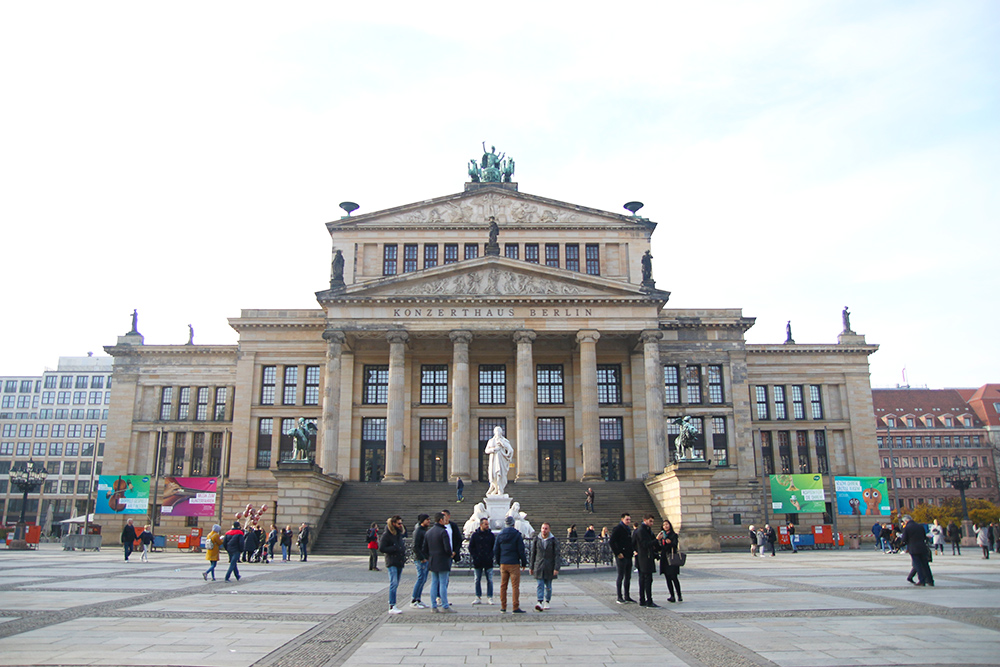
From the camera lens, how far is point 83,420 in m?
118

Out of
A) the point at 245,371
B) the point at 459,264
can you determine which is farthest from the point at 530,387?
the point at 245,371

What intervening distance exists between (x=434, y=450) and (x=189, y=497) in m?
17.7

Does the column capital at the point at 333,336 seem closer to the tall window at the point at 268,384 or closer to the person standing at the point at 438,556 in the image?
the tall window at the point at 268,384

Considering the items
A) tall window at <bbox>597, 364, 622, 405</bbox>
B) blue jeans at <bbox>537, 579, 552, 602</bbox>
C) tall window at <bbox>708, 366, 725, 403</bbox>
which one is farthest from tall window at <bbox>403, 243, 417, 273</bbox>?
blue jeans at <bbox>537, 579, 552, 602</bbox>

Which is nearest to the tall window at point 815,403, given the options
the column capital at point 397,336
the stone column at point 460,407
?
the stone column at point 460,407

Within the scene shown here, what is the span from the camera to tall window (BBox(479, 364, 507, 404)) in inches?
2127

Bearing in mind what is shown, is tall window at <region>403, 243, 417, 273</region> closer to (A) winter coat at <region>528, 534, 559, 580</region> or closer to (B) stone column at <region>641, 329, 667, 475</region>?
(B) stone column at <region>641, 329, 667, 475</region>

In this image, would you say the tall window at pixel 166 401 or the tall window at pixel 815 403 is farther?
the tall window at pixel 815 403

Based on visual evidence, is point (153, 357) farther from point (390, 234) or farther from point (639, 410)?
point (639, 410)

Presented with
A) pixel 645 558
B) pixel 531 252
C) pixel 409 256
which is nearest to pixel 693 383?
pixel 531 252

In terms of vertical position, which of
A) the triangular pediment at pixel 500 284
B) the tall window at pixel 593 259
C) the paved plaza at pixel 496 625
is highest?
the tall window at pixel 593 259

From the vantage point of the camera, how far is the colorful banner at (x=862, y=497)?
54219 millimetres

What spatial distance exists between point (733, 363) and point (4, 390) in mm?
113781

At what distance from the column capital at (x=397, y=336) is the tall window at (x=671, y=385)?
19.3 metres
